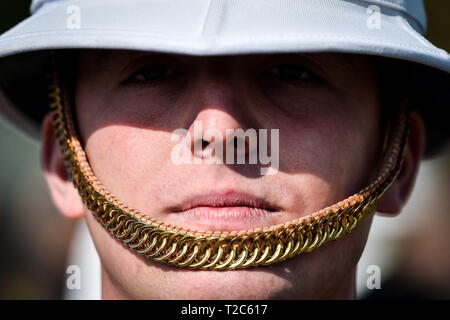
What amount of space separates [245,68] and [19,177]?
244 inches

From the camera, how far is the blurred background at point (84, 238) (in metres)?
5.36

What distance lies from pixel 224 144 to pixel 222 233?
0.26m

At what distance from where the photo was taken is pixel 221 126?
1.94m

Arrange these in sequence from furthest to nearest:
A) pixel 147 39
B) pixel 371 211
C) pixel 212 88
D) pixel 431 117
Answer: pixel 431 117, pixel 371 211, pixel 212 88, pixel 147 39

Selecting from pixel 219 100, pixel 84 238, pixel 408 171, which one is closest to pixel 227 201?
pixel 219 100

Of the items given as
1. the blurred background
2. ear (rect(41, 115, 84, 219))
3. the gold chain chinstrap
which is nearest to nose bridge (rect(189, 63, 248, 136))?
the gold chain chinstrap

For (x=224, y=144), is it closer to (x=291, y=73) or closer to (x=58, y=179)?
(x=291, y=73)

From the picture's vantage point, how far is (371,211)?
7.38ft

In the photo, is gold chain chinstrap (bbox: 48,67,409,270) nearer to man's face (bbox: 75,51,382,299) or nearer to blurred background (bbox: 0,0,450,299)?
man's face (bbox: 75,51,382,299)

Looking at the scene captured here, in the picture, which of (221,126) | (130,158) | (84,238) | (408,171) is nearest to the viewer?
(221,126)

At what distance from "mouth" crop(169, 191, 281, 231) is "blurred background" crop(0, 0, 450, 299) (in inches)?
89.9
